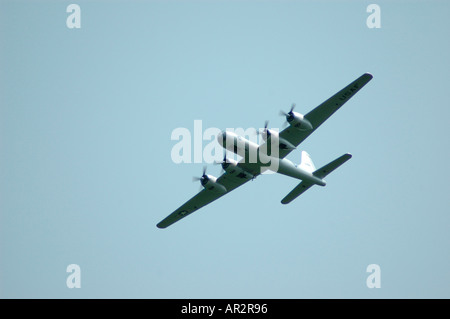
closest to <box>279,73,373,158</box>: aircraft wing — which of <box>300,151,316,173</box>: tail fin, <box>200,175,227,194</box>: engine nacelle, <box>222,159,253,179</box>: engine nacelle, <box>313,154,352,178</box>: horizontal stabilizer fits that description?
<box>313,154,352,178</box>: horizontal stabilizer

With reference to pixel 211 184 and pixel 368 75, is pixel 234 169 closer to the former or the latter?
pixel 211 184

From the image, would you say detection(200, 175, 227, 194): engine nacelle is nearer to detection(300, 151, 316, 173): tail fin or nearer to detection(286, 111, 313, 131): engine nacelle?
detection(300, 151, 316, 173): tail fin

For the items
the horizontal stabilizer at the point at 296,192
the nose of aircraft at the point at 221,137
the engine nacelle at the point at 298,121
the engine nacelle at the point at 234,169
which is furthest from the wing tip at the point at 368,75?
the engine nacelle at the point at 234,169

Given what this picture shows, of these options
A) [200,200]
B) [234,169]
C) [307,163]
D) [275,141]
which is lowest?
[200,200]

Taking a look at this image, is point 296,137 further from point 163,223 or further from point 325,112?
point 163,223

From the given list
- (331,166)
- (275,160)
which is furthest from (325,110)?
(275,160)
